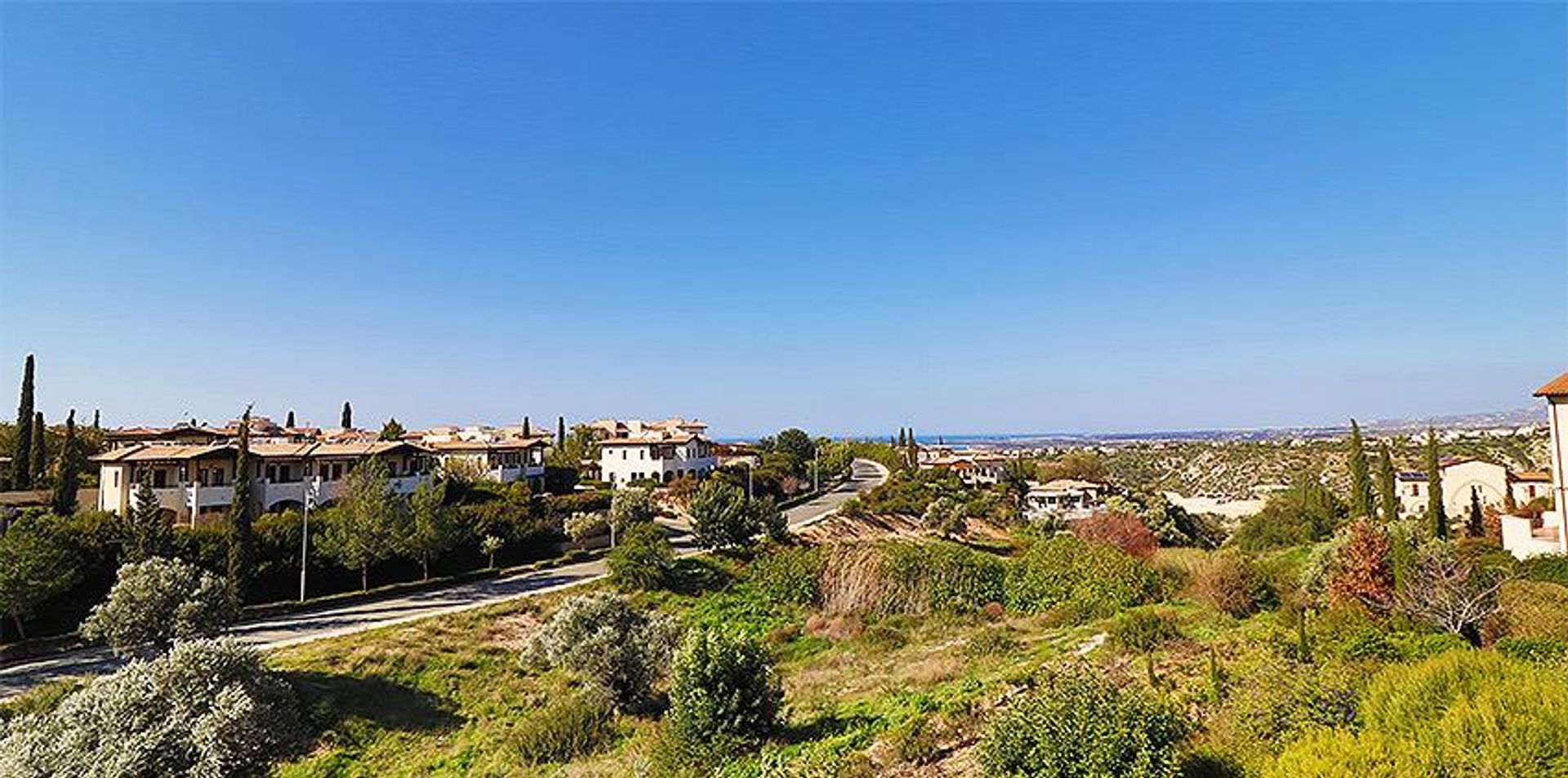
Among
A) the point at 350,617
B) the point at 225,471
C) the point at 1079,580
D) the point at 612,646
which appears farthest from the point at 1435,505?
the point at 225,471

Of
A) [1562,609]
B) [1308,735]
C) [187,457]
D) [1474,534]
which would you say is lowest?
[1474,534]

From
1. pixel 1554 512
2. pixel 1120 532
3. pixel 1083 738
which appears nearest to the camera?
pixel 1083 738

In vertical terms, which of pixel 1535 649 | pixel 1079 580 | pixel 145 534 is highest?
pixel 145 534

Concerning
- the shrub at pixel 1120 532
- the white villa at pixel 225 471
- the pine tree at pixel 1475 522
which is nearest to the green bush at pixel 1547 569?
the shrub at pixel 1120 532

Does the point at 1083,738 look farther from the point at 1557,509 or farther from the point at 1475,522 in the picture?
the point at 1475,522

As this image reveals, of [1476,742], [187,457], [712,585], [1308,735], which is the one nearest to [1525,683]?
[1476,742]

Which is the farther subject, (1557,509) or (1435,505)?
(1435,505)

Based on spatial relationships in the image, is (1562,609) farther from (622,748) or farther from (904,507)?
(904,507)

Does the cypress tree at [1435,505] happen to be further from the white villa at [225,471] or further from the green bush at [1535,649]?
the white villa at [225,471]
